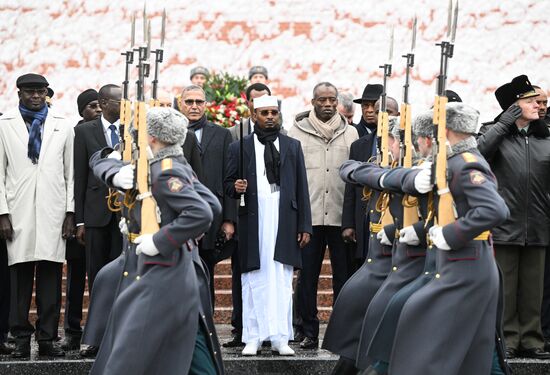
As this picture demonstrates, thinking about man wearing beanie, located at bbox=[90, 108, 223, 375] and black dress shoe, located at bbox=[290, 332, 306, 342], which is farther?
black dress shoe, located at bbox=[290, 332, 306, 342]

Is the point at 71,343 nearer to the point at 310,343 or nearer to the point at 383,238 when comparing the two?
the point at 310,343

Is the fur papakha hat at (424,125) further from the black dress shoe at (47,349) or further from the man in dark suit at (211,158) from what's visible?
the black dress shoe at (47,349)

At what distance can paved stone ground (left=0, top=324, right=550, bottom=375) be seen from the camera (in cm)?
1106

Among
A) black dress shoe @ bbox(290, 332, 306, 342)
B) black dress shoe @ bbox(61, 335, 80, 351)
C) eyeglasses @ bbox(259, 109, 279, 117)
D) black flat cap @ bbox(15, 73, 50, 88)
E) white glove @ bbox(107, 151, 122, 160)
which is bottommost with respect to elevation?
black dress shoe @ bbox(61, 335, 80, 351)

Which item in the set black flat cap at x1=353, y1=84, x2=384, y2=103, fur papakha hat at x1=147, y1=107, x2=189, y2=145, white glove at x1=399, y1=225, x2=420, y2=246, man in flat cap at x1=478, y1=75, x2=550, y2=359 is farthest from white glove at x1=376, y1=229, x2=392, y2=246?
black flat cap at x1=353, y1=84, x2=384, y2=103

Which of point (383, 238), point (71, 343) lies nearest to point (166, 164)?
point (383, 238)

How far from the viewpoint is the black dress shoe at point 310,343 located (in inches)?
479

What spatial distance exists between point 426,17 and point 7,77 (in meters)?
5.56

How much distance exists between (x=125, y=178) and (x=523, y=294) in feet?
13.8

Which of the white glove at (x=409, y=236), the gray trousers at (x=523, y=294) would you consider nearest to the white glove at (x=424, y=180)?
the white glove at (x=409, y=236)

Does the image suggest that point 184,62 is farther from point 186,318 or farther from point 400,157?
point 186,318

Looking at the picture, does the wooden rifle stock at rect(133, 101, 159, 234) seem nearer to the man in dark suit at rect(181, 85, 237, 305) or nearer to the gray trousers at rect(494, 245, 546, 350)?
the man in dark suit at rect(181, 85, 237, 305)

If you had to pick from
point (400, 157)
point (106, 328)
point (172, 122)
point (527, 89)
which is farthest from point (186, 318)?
point (527, 89)

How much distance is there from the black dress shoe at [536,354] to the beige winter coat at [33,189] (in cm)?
383
